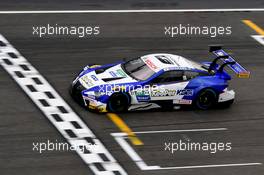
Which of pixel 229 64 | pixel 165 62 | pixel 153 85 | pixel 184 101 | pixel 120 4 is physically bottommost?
pixel 184 101

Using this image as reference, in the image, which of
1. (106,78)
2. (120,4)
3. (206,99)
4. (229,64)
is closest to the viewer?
(106,78)

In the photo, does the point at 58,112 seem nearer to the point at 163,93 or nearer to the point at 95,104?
the point at 95,104

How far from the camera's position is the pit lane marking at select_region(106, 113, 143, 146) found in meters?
19.7

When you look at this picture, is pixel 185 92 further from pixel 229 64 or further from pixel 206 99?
pixel 229 64

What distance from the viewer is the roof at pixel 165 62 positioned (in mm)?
21625

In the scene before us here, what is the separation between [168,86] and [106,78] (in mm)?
1713

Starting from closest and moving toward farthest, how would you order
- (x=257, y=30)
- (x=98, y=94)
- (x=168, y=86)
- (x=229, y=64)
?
(x=98, y=94) < (x=168, y=86) < (x=229, y=64) < (x=257, y=30)

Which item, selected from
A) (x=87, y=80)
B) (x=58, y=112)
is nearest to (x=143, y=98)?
(x=87, y=80)

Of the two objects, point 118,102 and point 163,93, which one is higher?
point 163,93

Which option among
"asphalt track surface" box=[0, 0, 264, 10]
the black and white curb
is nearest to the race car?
the black and white curb

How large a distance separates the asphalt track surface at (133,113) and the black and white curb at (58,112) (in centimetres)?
20

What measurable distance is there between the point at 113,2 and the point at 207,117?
10.8 meters

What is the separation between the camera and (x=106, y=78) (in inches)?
847

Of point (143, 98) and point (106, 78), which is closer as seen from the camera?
point (143, 98)
